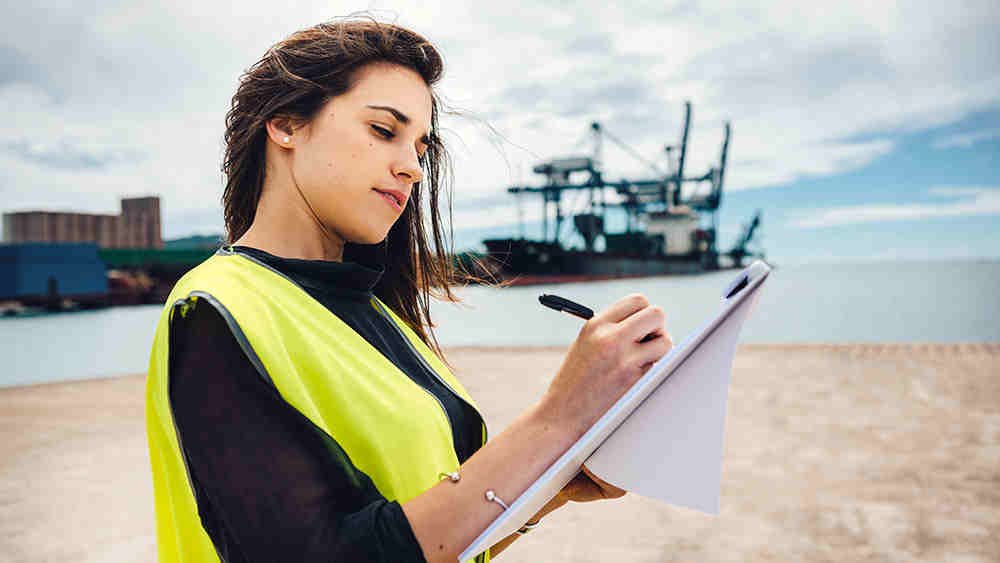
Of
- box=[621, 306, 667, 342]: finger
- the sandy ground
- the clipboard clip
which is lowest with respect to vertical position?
the sandy ground

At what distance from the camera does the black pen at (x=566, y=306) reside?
0.84 metres

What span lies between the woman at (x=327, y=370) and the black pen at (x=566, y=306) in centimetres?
12

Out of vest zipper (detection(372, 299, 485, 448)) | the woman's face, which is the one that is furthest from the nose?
vest zipper (detection(372, 299, 485, 448))

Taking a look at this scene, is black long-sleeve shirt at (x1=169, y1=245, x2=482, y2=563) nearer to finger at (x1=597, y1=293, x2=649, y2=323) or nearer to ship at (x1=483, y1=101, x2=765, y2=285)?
finger at (x1=597, y1=293, x2=649, y2=323)

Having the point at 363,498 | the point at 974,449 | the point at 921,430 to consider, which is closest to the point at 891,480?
the point at 974,449

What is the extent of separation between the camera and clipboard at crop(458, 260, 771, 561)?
2.19 feet

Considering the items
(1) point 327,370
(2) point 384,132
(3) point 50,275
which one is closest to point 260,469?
(1) point 327,370

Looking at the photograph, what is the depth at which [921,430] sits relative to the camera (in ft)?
16.0

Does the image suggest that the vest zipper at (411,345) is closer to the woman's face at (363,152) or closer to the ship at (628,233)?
the woman's face at (363,152)

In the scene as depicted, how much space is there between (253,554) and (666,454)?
416 millimetres

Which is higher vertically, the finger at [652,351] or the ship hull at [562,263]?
the finger at [652,351]

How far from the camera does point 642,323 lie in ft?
2.35

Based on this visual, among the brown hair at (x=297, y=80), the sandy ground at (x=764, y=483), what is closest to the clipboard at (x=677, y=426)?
the brown hair at (x=297, y=80)

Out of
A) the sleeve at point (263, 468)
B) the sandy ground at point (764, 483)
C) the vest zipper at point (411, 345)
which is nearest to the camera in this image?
the sleeve at point (263, 468)
